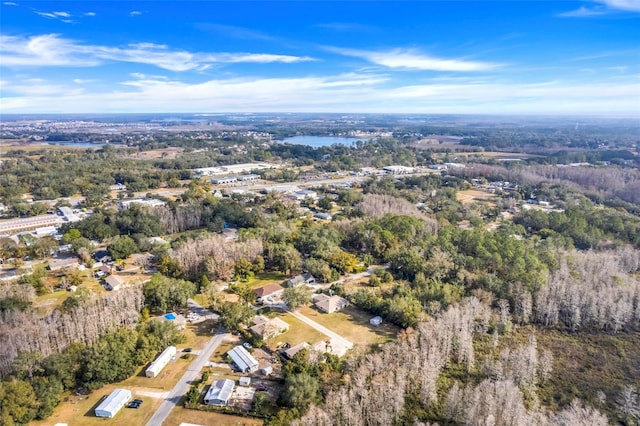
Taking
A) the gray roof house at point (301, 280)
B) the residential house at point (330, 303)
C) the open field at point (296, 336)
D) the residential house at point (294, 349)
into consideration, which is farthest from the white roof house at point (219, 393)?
the gray roof house at point (301, 280)

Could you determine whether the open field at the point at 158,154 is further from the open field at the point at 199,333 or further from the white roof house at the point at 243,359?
the white roof house at the point at 243,359

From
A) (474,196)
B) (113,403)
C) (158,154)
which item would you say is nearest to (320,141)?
(158,154)

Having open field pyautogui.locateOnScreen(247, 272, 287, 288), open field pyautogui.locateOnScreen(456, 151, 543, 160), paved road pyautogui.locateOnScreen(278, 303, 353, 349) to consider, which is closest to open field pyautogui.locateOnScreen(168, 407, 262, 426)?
paved road pyautogui.locateOnScreen(278, 303, 353, 349)

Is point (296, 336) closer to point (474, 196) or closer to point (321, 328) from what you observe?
point (321, 328)

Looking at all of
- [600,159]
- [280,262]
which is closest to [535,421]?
[280,262]

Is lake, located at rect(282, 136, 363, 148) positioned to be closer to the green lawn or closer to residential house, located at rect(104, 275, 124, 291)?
the green lawn
